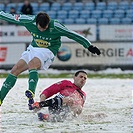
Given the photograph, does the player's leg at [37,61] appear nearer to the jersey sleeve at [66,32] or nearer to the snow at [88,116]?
the jersey sleeve at [66,32]

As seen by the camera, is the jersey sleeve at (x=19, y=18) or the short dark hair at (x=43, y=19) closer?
the short dark hair at (x=43, y=19)

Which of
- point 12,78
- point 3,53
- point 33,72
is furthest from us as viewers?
point 3,53

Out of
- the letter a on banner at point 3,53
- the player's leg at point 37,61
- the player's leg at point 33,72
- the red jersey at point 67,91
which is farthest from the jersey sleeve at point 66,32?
the letter a on banner at point 3,53

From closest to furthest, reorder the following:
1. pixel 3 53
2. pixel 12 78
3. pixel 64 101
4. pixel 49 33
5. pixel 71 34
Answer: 1. pixel 64 101
2. pixel 49 33
3. pixel 71 34
4. pixel 12 78
5. pixel 3 53

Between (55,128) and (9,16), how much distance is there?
2.49 metres

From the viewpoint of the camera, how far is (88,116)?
7.53 m

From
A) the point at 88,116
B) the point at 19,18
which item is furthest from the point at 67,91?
the point at 19,18

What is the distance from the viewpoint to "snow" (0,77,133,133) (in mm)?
6504

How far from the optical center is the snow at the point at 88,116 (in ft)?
21.3

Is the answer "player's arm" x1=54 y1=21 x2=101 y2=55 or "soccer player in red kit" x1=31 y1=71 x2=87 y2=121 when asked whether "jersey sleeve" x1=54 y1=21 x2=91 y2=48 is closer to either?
"player's arm" x1=54 y1=21 x2=101 y2=55

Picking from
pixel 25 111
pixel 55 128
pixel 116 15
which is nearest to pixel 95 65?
pixel 116 15

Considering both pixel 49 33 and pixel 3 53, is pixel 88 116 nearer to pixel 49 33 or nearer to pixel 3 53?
pixel 49 33

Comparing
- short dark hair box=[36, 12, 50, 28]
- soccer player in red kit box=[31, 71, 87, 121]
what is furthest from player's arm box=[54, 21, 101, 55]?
soccer player in red kit box=[31, 71, 87, 121]

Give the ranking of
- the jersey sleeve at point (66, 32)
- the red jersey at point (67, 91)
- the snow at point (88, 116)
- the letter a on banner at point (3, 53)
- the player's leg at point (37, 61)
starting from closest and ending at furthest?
the snow at point (88, 116) → the red jersey at point (67, 91) → the player's leg at point (37, 61) → the jersey sleeve at point (66, 32) → the letter a on banner at point (3, 53)
